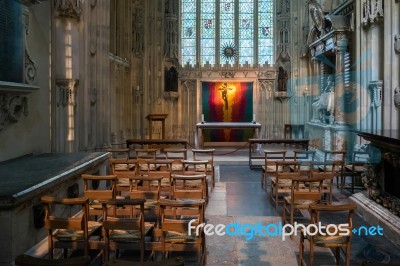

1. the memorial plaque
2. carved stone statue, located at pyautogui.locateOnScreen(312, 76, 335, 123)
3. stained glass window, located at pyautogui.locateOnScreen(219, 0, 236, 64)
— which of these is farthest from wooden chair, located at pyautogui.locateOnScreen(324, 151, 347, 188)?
stained glass window, located at pyautogui.locateOnScreen(219, 0, 236, 64)

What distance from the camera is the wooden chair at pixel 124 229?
465 cm

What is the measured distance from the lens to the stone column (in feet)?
46.2

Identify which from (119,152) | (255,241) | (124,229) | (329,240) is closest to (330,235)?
(329,240)

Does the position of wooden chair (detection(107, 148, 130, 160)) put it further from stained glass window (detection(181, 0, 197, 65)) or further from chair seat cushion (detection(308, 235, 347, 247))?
stained glass window (detection(181, 0, 197, 65))

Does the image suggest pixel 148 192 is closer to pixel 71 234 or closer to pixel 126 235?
pixel 126 235

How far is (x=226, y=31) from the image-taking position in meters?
22.6

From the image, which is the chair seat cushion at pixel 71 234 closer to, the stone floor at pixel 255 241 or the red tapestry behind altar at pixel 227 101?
the stone floor at pixel 255 241

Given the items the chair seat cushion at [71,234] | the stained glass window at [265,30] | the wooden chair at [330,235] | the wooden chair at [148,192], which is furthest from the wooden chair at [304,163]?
the stained glass window at [265,30]

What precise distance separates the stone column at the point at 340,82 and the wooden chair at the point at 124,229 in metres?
10.6

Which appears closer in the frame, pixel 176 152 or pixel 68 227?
pixel 68 227

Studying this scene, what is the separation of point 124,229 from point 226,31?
19184 mm

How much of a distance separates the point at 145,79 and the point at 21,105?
483 inches

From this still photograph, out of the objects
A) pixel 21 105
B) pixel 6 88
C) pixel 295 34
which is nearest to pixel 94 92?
pixel 21 105

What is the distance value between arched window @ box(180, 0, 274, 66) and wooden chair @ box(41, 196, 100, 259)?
59.3 feet
